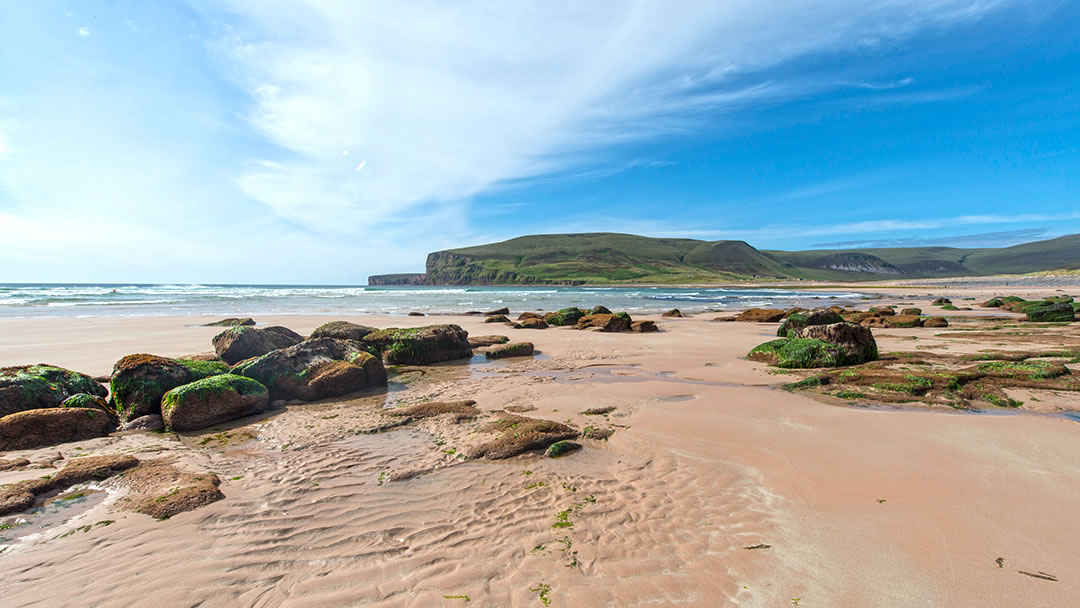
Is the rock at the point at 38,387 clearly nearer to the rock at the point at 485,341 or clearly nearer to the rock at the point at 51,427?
the rock at the point at 51,427

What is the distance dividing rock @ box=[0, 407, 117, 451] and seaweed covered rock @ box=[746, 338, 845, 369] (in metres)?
12.3

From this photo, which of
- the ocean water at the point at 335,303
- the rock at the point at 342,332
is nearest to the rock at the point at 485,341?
the rock at the point at 342,332

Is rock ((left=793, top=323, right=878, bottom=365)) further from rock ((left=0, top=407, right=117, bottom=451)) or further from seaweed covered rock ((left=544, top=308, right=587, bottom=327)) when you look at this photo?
rock ((left=0, top=407, right=117, bottom=451))

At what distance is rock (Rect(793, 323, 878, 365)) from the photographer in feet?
32.2

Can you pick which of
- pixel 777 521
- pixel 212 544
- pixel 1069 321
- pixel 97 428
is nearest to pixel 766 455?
pixel 777 521

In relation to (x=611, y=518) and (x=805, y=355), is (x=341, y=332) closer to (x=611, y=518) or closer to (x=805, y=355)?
(x=611, y=518)

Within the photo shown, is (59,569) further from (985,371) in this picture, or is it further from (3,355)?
(3,355)

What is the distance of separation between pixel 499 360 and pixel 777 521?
880 cm

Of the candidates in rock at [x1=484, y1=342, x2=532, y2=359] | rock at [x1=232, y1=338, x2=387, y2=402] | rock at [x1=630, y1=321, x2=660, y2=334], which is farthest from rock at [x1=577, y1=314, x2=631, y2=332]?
rock at [x1=232, y1=338, x2=387, y2=402]

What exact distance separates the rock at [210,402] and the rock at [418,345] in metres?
4.18

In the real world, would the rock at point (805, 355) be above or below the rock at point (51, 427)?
below

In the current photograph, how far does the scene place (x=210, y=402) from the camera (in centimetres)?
650

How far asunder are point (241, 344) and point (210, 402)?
3780 millimetres

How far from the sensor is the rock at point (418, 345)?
446 inches
